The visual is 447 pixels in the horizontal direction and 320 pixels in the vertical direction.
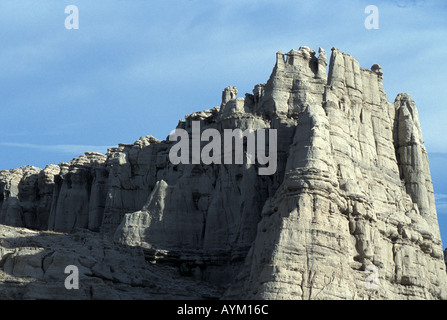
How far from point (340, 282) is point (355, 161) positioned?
15814mm

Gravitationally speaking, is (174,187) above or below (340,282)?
above

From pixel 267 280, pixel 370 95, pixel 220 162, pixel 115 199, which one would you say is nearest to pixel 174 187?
pixel 220 162

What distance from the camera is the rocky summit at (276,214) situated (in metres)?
67.9

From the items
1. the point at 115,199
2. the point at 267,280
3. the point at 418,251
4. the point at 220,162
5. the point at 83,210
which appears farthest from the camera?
the point at 83,210

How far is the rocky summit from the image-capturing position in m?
67.9

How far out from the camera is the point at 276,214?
2781 inches

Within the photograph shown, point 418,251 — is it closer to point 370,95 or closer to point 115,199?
point 370,95

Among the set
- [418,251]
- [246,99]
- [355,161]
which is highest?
[246,99]

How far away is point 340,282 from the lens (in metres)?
65.8

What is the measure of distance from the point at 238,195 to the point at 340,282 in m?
18.9

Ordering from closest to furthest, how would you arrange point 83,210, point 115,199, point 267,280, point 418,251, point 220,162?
point 267,280 < point 418,251 < point 220,162 < point 115,199 < point 83,210

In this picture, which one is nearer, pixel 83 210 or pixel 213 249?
pixel 213 249

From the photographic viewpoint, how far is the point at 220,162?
8538 cm
